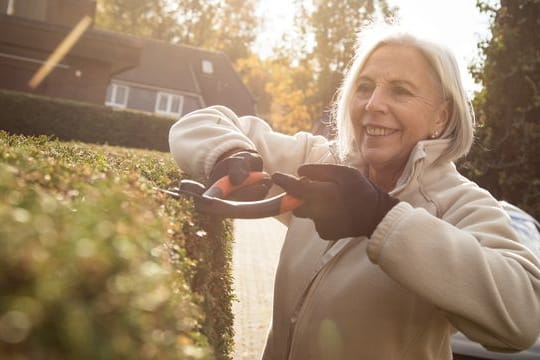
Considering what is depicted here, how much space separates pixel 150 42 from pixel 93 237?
46.6 m

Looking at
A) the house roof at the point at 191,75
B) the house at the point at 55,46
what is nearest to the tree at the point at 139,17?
the house roof at the point at 191,75

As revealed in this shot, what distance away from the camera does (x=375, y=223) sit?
196 centimetres

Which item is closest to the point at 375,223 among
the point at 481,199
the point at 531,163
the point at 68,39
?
the point at 481,199

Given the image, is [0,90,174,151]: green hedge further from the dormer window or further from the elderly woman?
the dormer window

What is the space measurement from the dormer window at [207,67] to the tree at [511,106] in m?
34.1

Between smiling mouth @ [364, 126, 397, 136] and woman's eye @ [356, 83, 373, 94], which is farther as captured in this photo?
woman's eye @ [356, 83, 373, 94]

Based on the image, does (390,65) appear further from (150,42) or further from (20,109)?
(150,42)

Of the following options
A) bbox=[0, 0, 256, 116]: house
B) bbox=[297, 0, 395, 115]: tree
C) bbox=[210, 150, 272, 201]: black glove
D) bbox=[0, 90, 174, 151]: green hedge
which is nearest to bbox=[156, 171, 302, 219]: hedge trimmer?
bbox=[210, 150, 272, 201]: black glove

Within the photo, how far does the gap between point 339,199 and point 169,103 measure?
4090 cm

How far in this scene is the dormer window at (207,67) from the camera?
44375mm

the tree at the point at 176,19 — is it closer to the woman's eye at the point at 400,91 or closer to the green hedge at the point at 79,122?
the green hedge at the point at 79,122

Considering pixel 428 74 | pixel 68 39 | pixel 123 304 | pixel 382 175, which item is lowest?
pixel 68 39

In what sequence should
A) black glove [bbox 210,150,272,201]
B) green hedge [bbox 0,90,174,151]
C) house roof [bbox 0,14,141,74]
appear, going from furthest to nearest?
house roof [bbox 0,14,141,74] → green hedge [bbox 0,90,174,151] → black glove [bbox 210,150,272,201]

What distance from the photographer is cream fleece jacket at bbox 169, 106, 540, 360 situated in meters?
1.91
